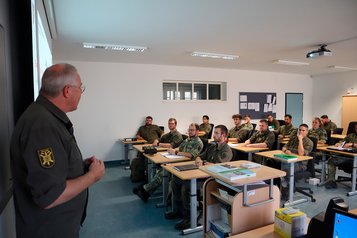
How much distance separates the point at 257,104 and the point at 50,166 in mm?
8262

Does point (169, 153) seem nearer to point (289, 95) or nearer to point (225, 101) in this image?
point (225, 101)

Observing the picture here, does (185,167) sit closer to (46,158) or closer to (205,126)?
(46,158)

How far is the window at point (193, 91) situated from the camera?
7.23m

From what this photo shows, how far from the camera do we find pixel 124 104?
6.54m

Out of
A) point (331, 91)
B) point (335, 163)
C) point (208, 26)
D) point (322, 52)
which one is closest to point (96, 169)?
point (208, 26)

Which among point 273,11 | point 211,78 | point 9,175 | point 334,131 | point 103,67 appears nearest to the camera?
point 9,175

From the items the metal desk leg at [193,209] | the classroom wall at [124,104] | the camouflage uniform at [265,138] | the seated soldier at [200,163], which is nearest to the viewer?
the metal desk leg at [193,209]

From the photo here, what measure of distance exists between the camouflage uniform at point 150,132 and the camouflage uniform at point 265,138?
2440mm

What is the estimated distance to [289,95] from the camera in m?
9.14

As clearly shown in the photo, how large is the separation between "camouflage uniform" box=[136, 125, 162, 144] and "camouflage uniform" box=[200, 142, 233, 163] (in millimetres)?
2956

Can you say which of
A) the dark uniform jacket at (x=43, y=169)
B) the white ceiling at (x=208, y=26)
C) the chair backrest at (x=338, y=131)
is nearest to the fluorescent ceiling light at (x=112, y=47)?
the white ceiling at (x=208, y=26)

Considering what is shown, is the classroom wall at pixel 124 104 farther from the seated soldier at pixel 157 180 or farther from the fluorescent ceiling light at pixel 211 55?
the seated soldier at pixel 157 180

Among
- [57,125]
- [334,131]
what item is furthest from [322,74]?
[57,125]

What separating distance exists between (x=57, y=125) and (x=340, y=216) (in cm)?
136
